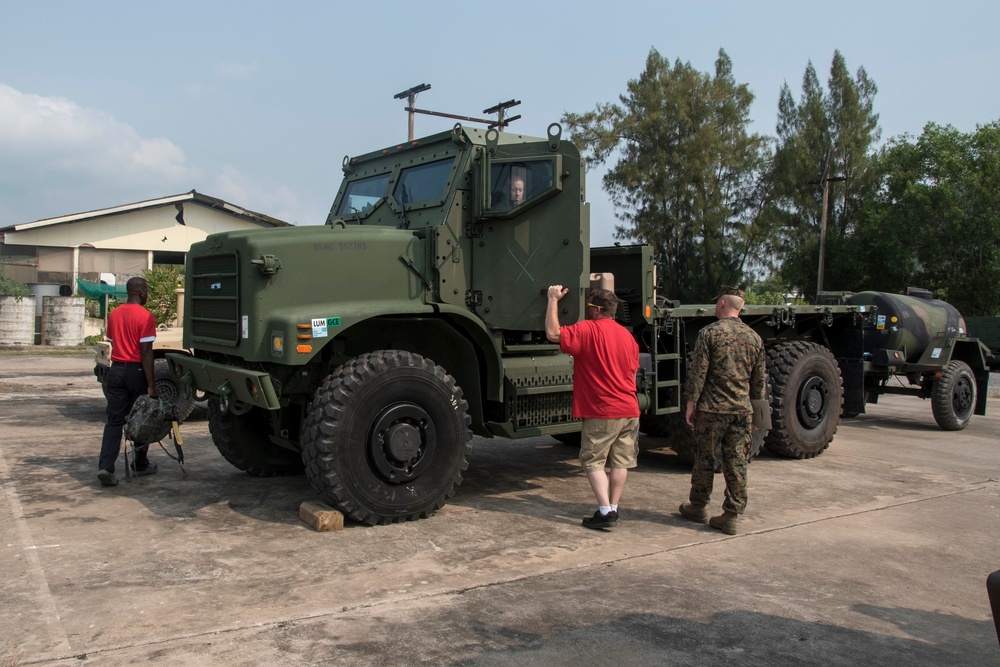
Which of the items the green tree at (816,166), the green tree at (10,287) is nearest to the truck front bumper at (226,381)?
the green tree at (10,287)

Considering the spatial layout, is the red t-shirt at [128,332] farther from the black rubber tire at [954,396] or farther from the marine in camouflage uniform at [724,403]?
the black rubber tire at [954,396]

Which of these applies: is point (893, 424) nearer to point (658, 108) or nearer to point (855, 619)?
point (855, 619)

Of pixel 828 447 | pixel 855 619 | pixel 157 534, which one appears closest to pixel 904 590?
pixel 855 619

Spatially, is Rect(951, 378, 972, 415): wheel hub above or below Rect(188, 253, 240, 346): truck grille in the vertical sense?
below

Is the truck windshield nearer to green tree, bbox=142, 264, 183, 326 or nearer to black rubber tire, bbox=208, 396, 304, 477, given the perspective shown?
black rubber tire, bbox=208, 396, 304, 477

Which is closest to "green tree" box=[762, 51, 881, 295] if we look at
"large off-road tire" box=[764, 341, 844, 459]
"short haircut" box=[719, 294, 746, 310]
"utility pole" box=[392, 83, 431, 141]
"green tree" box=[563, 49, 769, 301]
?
"green tree" box=[563, 49, 769, 301]

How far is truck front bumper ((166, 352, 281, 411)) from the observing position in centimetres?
559

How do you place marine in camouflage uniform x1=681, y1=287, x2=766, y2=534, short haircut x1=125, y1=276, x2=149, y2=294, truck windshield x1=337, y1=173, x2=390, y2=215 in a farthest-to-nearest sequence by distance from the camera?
truck windshield x1=337, y1=173, x2=390, y2=215
short haircut x1=125, y1=276, x2=149, y2=294
marine in camouflage uniform x1=681, y1=287, x2=766, y2=534

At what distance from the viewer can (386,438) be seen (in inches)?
228

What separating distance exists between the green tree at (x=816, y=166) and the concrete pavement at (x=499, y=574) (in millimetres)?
36796

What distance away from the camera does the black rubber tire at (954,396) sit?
1159cm

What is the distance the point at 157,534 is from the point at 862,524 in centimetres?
486

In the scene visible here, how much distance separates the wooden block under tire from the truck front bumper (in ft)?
2.46

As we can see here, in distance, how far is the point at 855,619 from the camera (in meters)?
4.32
